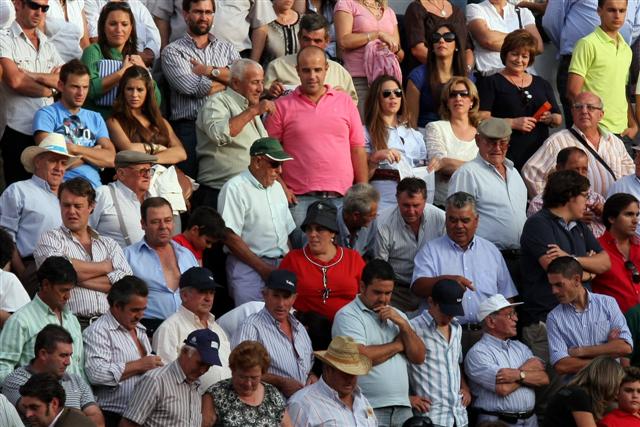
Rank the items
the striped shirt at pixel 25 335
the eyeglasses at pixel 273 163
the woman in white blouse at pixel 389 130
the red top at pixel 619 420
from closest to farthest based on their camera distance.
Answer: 1. the striped shirt at pixel 25 335
2. the red top at pixel 619 420
3. the eyeglasses at pixel 273 163
4. the woman in white blouse at pixel 389 130

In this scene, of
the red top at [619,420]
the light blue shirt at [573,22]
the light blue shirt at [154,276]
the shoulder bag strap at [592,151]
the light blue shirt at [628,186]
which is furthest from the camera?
the light blue shirt at [573,22]

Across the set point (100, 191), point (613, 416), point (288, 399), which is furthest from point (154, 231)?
point (613, 416)

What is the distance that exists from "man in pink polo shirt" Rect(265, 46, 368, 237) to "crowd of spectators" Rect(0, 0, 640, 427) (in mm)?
19

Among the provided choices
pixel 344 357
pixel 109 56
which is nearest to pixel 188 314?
pixel 344 357

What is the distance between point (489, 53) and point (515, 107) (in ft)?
3.92

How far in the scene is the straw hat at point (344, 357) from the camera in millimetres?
11195

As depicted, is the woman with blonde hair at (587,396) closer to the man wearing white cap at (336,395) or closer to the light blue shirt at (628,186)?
the man wearing white cap at (336,395)

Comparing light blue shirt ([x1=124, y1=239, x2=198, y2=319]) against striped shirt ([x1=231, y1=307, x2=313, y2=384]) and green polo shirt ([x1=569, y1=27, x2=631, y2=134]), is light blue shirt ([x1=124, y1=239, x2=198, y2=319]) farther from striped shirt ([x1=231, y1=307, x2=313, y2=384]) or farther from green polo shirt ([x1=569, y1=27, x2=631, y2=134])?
green polo shirt ([x1=569, y1=27, x2=631, y2=134])

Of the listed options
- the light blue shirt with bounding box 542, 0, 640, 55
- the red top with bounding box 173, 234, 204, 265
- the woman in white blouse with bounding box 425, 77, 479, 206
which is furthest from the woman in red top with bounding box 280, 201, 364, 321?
the light blue shirt with bounding box 542, 0, 640, 55

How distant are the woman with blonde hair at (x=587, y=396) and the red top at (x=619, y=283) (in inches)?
55.7

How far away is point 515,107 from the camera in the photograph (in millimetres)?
15305

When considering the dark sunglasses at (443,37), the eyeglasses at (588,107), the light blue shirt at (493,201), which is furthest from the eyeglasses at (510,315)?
the dark sunglasses at (443,37)

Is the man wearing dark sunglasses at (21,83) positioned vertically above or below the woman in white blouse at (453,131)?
above

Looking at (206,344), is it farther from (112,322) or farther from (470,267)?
(470,267)
